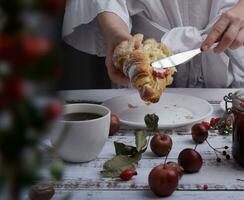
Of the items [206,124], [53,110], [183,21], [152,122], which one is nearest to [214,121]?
[206,124]

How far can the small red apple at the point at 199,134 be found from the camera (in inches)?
29.5

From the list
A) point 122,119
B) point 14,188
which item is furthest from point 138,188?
point 14,188

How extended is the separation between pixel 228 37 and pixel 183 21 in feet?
0.82

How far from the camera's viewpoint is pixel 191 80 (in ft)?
4.00

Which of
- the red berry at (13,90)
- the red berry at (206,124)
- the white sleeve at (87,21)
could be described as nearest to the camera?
the red berry at (13,90)

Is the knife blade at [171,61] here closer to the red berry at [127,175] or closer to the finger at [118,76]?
the finger at [118,76]

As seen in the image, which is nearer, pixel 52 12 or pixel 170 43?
pixel 52 12

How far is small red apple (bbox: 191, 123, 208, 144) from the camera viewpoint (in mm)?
750

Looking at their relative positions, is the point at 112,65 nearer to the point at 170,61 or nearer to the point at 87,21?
the point at 170,61

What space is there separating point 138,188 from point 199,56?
66 cm

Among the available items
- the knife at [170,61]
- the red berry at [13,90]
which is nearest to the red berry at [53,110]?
the red berry at [13,90]

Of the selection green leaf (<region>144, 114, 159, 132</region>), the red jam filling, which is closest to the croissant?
the red jam filling

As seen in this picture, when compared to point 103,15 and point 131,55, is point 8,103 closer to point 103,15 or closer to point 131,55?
point 131,55

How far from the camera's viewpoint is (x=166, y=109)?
95cm
